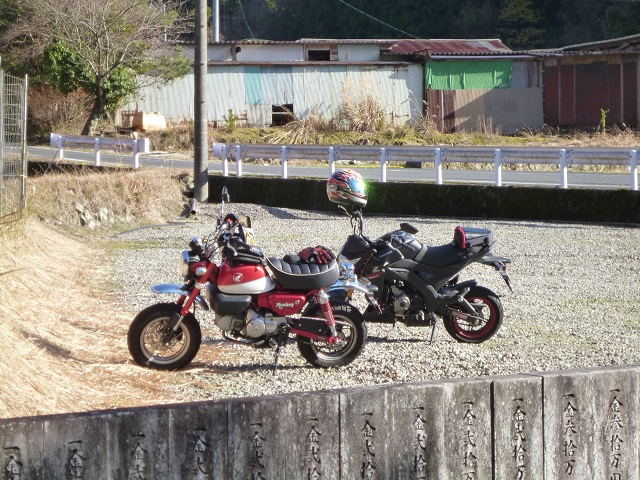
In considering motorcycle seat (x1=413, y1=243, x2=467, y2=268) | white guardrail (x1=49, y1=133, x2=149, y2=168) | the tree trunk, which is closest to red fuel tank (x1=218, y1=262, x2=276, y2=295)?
motorcycle seat (x1=413, y1=243, x2=467, y2=268)

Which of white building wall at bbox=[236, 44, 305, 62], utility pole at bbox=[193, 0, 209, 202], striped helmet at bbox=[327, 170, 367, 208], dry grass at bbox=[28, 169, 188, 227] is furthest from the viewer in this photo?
white building wall at bbox=[236, 44, 305, 62]

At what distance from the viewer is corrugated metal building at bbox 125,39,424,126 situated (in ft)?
132

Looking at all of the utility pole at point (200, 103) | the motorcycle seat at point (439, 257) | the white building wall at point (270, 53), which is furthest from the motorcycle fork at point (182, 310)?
the white building wall at point (270, 53)

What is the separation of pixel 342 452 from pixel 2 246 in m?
6.36

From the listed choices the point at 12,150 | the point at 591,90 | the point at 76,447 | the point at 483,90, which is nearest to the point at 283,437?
the point at 76,447

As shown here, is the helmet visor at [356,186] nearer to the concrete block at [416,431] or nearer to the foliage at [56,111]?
the concrete block at [416,431]

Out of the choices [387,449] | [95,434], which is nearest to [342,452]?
[387,449]

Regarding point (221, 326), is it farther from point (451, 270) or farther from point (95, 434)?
point (95, 434)

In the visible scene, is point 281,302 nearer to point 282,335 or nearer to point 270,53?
point 282,335

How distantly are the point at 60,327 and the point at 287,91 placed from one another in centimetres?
3288

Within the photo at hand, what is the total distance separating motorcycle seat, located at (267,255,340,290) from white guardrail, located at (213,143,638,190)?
11239 millimetres

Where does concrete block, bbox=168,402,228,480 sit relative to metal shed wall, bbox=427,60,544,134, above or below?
below

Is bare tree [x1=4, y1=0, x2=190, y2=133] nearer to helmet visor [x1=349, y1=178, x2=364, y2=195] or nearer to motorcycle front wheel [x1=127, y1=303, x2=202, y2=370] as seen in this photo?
helmet visor [x1=349, y1=178, x2=364, y2=195]

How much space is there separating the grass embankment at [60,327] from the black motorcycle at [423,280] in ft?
6.50
